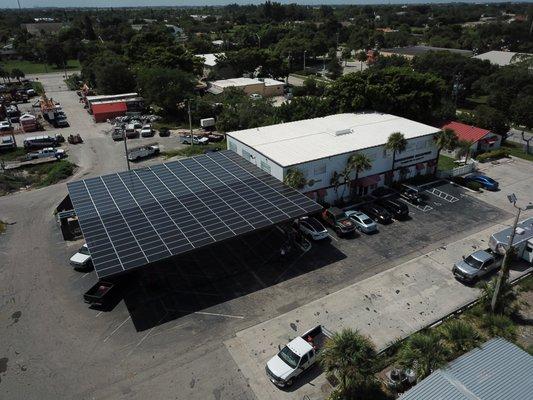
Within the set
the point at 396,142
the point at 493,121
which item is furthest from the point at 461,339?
the point at 493,121

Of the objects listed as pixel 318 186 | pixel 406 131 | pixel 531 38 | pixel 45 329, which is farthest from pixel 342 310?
pixel 531 38

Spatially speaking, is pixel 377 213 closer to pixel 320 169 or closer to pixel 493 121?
pixel 320 169

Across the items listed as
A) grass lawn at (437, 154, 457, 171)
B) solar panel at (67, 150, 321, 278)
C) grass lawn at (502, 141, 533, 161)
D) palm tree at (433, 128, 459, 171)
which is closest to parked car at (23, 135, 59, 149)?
solar panel at (67, 150, 321, 278)

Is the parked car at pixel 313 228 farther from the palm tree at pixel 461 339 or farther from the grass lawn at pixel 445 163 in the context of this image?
the grass lawn at pixel 445 163

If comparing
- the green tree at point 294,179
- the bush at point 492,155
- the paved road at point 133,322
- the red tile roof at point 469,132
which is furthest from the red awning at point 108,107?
the bush at point 492,155

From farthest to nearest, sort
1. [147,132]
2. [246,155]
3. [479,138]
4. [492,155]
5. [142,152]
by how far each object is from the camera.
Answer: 1. [147,132]
2. [142,152]
3. [479,138]
4. [492,155]
5. [246,155]

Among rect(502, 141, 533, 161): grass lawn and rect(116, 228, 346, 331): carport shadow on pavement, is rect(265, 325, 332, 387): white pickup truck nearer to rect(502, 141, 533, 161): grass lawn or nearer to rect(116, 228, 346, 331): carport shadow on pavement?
rect(116, 228, 346, 331): carport shadow on pavement
